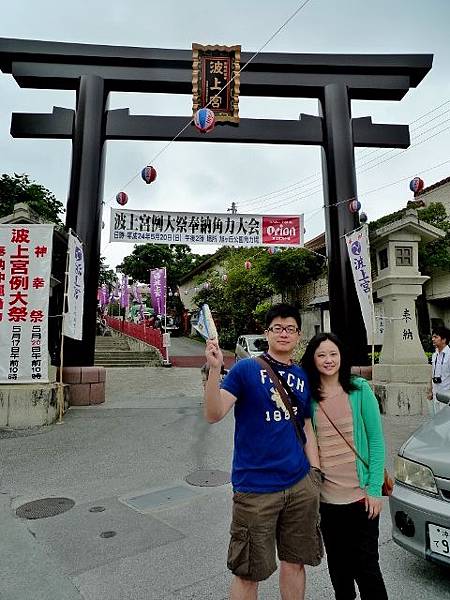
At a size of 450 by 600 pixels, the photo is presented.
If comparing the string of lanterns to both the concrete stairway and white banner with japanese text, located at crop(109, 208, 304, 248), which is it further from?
the concrete stairway

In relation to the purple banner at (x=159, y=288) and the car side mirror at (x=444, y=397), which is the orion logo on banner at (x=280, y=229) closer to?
the car side mirror at (x=444, y=397)

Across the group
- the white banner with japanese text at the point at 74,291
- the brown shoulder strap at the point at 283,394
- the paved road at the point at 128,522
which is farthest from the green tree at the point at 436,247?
the brown shoulder strap at the point at 283,394

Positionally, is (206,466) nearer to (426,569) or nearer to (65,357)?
(426,569)

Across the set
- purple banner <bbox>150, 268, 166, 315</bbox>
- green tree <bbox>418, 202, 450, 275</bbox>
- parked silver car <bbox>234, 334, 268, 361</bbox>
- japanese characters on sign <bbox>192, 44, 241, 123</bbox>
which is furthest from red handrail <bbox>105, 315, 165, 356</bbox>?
japanese characters on sign <bbox>192, 44, 241, 123</bbox>

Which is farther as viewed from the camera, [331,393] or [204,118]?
[204,118]

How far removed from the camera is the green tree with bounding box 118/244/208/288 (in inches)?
1549

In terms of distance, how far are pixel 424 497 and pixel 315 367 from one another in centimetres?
110

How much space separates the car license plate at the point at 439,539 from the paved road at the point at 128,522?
1.18ft

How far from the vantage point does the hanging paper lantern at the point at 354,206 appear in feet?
29.8

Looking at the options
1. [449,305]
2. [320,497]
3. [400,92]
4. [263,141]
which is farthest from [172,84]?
[449,305]

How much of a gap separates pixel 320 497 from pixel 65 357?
7551 mm

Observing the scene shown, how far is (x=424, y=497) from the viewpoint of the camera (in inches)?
101

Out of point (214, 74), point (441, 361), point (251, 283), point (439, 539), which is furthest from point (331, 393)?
point (251, 283)

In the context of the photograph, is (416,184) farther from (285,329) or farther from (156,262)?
(156,262)
